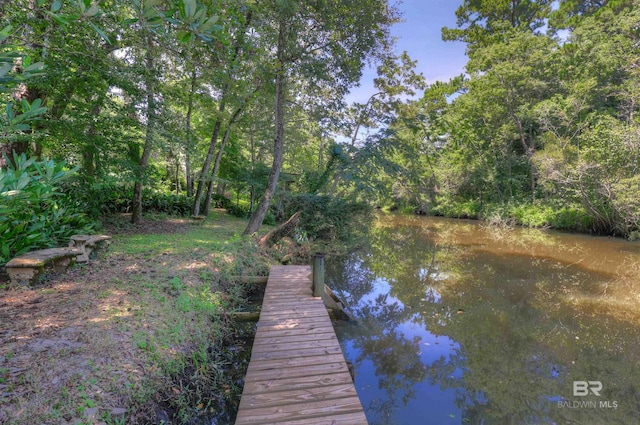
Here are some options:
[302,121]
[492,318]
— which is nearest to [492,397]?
[492,318]

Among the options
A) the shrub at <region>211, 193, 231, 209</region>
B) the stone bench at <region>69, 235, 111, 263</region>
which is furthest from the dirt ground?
the shrub at <region>211, 193, 231, 209</region>

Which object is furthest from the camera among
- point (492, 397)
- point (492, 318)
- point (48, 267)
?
point (492, 318)

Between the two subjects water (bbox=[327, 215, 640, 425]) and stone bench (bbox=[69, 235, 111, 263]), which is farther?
stone bench (bbox=[69, 235, 111, 263])

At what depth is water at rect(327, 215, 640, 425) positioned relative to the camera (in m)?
3.36

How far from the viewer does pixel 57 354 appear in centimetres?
259

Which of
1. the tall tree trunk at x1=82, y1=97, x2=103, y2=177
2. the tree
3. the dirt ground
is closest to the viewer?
the dirt ground

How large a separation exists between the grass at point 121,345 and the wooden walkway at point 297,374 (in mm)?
700

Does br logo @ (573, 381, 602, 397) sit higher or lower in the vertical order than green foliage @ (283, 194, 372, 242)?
lower

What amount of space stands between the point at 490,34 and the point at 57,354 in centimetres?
2795

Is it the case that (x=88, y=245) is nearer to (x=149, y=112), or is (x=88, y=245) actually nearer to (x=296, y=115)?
(x=149, y=112)

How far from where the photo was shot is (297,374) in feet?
9.35

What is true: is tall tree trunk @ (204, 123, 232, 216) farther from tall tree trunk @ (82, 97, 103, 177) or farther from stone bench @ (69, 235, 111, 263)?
stone bench @ (69, 235, 111, 263)

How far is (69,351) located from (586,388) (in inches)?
231

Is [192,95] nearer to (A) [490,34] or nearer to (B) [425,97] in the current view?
(B) [425,97]
